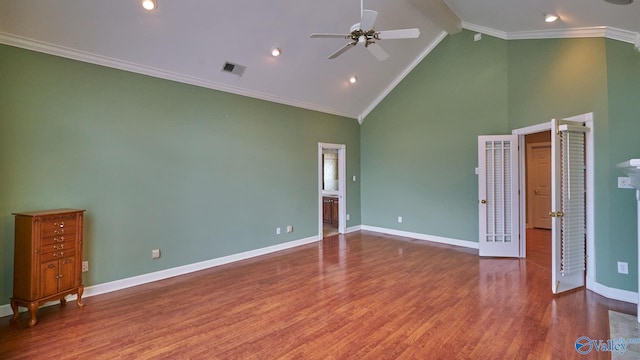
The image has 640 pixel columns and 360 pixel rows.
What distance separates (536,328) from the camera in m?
2.72

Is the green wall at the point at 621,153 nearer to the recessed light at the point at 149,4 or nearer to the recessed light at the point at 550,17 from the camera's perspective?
the recessed light at the point at 550,17

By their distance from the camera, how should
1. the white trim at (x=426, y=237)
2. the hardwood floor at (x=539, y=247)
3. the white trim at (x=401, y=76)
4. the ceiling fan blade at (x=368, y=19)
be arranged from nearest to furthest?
the ceiling fan blade at (x=368, y=19)
the hardwood floor at (x=539, y=247)
the white trim at (x=426, y=237)
the white trim at (x=401, y=76)

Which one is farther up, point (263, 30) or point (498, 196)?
point (263, 30)

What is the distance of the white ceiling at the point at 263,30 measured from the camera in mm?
3094

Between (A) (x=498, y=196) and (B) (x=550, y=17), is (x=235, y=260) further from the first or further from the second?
(B) (x=550, y=17)

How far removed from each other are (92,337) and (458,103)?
20.5 ft

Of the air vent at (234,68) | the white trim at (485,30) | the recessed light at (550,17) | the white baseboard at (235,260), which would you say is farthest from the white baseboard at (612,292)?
the air vent at (234,68)

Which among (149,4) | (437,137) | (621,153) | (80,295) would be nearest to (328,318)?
(80,295)

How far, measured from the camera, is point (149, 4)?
3195 millimetres

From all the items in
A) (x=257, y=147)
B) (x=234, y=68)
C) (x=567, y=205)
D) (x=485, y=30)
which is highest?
(x=485, y=30)

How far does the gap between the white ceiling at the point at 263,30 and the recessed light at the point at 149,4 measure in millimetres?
54

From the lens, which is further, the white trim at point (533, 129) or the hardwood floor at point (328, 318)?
the white trim at point (533, 129)

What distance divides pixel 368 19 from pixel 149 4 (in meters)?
2.33

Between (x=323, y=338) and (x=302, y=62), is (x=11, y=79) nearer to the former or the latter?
(x=302, y=62)
